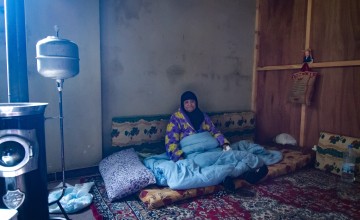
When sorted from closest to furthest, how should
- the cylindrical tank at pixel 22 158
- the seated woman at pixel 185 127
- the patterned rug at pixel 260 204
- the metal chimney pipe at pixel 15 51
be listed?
the cylindrical tank at pixel 22 158 → the metal chimney pipe at pixel 15 51 → the patterned rug at pixel 260 204 → the seated woman at pixel 185 127

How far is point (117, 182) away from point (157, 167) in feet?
1.18

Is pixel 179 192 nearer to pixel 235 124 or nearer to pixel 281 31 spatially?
pixel 235 124

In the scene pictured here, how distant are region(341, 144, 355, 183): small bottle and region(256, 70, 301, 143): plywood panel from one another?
2.42 feet

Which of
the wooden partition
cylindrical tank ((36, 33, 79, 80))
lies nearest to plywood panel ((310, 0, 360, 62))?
the wooden partition

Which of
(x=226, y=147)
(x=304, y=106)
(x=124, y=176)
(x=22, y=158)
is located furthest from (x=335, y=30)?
(x=22, y=158)

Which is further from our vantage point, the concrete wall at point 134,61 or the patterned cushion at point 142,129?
the patterned cushion at point 142,129

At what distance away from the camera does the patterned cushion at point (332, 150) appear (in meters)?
2.72

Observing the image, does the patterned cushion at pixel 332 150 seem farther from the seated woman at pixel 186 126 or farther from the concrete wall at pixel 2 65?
the concrete wall at pixel 2 65

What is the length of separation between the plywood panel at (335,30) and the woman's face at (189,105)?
1.49 metres

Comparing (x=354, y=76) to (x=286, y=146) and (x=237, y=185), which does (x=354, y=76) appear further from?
(x=237, y=185)

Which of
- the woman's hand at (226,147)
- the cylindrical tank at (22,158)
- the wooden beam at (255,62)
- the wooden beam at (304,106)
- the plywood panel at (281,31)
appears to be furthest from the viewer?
the wooden beam at (255,62)

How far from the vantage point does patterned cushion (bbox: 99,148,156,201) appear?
7.01ft

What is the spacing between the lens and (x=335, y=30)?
287 centimetres

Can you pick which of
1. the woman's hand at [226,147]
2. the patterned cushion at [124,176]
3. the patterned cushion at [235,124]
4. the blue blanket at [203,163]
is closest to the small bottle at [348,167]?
the blue blanket at [203,163]
